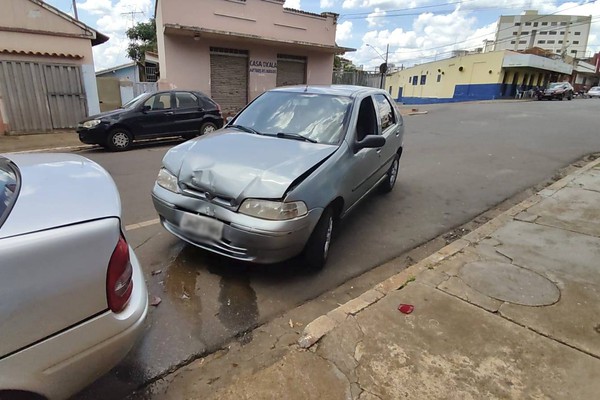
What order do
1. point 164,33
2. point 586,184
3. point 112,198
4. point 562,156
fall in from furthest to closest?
point 164,33 < point 562,156 < point 586,184 < point 112,198

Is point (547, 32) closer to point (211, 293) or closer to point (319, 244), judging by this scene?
point (319, 244)

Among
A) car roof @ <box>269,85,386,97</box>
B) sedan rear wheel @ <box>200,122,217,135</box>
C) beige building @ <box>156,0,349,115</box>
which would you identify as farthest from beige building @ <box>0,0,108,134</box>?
car roof @ <box>269,85,386,97</box>

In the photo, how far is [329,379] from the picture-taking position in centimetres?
236

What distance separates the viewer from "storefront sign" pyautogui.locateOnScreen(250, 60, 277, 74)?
53.9 ft

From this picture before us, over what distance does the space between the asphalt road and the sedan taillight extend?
2.59 ft

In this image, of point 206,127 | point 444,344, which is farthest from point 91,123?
point 444,344

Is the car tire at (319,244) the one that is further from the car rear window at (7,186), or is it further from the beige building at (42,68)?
the beige building at (42,68)

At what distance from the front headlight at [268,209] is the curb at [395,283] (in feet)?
2.83

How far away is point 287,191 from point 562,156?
8980 mm

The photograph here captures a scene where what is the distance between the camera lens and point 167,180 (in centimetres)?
360

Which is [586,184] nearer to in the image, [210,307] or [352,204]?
[352,204]

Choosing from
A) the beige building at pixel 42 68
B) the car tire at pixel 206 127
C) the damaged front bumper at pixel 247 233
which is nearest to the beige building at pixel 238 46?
the beige building at pixel 42 68

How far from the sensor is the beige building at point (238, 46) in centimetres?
1443

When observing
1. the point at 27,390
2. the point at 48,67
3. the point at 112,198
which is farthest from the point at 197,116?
the point at 27,390
